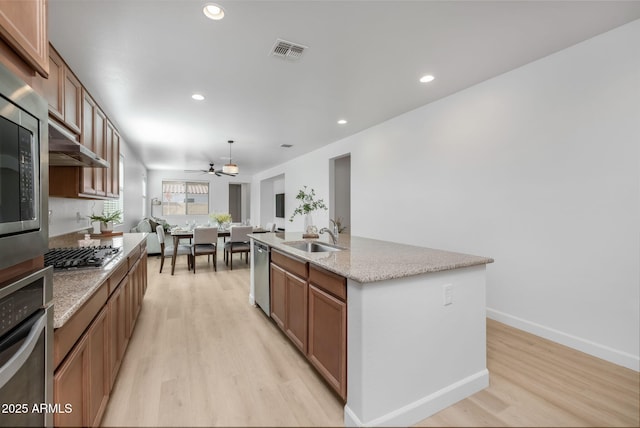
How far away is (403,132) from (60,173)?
13.0 feet

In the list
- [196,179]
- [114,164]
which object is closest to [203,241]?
[114,164]

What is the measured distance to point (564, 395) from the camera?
5.87 ft

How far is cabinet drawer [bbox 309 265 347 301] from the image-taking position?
5.26 feet

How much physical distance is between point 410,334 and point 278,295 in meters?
1.38

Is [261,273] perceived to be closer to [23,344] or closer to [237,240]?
[23,344]

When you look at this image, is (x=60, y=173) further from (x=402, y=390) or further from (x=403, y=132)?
(x=403, y=132)

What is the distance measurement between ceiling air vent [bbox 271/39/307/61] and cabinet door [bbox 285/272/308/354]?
188 cm

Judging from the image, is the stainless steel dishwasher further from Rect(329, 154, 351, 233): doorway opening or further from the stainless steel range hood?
Rect(329, 154, 351, 233): doorway opening

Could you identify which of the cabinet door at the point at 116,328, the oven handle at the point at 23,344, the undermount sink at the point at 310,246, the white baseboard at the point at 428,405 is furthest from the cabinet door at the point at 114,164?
the white baseboard at the point at 428,405

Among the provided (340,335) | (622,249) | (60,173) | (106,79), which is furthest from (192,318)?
(622,249)

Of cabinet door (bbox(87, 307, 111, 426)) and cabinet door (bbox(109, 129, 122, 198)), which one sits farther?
cabinet door (bbox(109, 129, 122, 198))

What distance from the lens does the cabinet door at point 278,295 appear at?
2499 millimetres

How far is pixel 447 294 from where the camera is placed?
171cm

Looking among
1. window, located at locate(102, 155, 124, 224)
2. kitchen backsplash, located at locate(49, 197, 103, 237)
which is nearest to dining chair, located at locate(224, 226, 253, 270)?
window, located at locate(102, 155, 124, 224)
